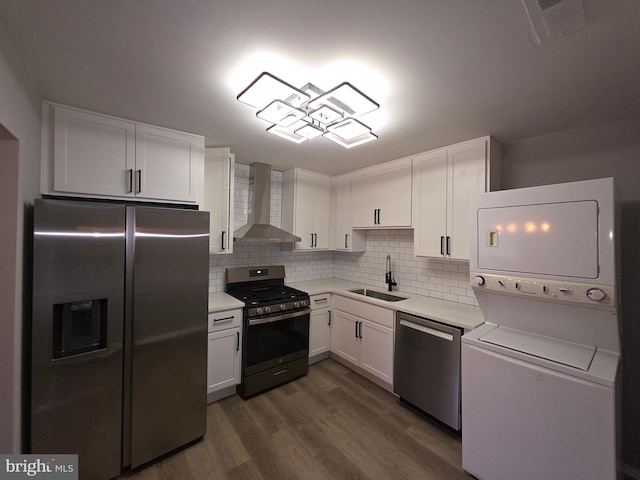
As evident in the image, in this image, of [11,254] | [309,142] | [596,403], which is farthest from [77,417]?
[596,403]

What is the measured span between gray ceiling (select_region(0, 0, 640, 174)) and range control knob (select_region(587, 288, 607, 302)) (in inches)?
44.4

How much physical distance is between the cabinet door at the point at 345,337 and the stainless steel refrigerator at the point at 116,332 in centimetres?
161

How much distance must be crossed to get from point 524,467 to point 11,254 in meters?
3.00

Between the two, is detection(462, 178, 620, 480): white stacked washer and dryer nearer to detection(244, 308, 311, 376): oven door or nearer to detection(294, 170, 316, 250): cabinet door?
detection(244, 308, 311, 376): oven door

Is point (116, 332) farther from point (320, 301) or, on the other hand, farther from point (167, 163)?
point (320, 301)

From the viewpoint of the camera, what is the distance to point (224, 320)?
93.4 inches

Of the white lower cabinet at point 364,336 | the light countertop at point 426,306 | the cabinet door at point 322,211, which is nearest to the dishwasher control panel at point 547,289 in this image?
the light countertop at point 426,306

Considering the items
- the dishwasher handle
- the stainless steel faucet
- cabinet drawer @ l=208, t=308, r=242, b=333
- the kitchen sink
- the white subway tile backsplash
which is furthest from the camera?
the stainless steel faucet

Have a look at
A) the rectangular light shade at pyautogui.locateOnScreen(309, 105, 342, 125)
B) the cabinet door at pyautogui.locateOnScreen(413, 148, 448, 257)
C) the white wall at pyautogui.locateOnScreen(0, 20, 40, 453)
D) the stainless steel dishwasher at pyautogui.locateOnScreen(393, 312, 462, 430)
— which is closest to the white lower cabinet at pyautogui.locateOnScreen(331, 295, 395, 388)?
the stainless steel dishwasher at pyautogui.locateOnScreen(393, 312, 462, 430)

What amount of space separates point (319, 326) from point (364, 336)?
1.92ft

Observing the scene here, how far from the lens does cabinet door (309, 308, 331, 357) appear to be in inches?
120

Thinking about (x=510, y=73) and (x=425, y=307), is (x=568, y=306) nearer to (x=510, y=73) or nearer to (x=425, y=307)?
(x=425, y=307)

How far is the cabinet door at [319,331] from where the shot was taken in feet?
9.97

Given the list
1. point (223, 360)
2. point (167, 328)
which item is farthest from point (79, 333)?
point (223, 360)
